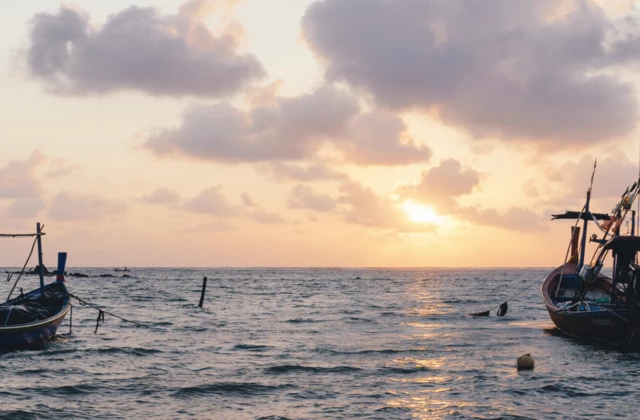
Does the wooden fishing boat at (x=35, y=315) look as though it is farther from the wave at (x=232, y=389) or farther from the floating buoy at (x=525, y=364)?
the floating buoy at (x=525, y=364)

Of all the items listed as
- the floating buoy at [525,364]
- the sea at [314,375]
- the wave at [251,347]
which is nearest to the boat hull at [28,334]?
the sea at [314,375]

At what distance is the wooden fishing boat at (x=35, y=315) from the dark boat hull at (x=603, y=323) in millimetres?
27326

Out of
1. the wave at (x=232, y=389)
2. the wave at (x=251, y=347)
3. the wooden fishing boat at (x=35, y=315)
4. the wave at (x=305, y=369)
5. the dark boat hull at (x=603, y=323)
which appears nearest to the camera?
the wave at (x=232, y=389)

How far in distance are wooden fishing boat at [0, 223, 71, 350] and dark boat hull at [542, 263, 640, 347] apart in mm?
27326

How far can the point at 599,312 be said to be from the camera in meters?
30.7

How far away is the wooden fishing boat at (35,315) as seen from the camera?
28469mm

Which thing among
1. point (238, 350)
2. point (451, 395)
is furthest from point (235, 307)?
point (451, 395)

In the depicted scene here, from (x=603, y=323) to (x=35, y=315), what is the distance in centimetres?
2831


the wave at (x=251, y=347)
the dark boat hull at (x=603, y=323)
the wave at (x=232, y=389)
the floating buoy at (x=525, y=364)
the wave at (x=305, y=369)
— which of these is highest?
the dark boat hull at (x=603, y=323)

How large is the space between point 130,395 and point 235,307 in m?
43.9

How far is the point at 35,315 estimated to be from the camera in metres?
31.1

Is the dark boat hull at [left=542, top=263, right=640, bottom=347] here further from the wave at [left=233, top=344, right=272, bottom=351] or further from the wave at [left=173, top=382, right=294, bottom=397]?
the wave at [left=173, top=382, right=294, bottom=397]

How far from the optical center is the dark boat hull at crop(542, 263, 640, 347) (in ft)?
95.5

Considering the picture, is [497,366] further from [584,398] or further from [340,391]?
[340,391]
